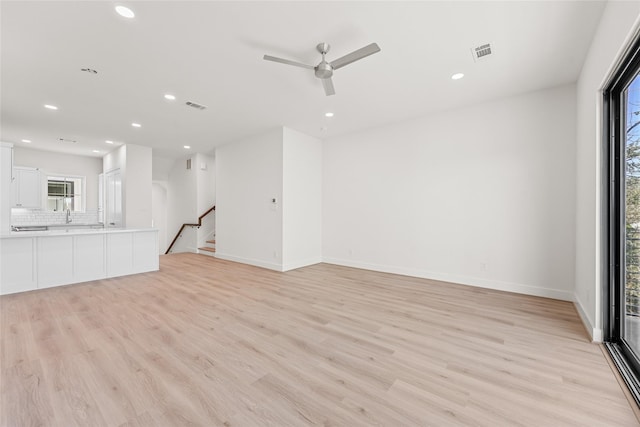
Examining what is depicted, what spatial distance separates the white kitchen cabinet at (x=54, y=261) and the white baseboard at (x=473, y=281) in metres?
5.11

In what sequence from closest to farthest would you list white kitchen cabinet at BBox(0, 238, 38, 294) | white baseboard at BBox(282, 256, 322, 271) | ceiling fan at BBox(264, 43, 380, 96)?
ceiling fan at BBox(264, 43, 380, 96) → white kitchen cabinet at BBox(0, 238, 38, 294) → white baseboard at BBox(282, 256, 322, 271)

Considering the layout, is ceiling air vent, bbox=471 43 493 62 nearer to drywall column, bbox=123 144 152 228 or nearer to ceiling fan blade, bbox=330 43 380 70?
ceiling fan blade, bbox=330 43 380 70

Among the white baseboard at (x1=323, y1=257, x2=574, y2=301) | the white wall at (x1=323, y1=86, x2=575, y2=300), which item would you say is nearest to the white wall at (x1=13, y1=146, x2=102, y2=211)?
the white wall at (x1=323, y1=86, x2=575, y2=300)

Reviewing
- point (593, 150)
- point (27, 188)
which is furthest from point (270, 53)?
point (27, 188)

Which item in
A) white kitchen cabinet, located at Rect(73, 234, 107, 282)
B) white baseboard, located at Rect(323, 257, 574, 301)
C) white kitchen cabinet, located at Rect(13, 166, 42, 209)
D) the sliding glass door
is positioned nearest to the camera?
the sliding glass door

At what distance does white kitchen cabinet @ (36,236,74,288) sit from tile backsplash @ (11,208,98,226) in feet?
11.1

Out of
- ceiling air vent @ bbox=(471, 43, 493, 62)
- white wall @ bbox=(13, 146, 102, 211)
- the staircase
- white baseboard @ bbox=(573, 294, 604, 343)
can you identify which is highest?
ceiling air vent @ bbox=(471, 43, 493, 62)

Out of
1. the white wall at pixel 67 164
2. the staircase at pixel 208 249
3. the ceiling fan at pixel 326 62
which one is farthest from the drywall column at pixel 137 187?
the ceiling fan at pixel 326 62

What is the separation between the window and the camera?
275 inches

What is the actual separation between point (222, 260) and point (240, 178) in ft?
7.17

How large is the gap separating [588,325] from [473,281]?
62.8 inches

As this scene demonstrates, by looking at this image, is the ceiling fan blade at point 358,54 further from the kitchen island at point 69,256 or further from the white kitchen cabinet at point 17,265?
the white kitchen cabinet at point 17,265

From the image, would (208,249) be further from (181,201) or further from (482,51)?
(482,51)

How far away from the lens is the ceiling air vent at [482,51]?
267 centimetres
